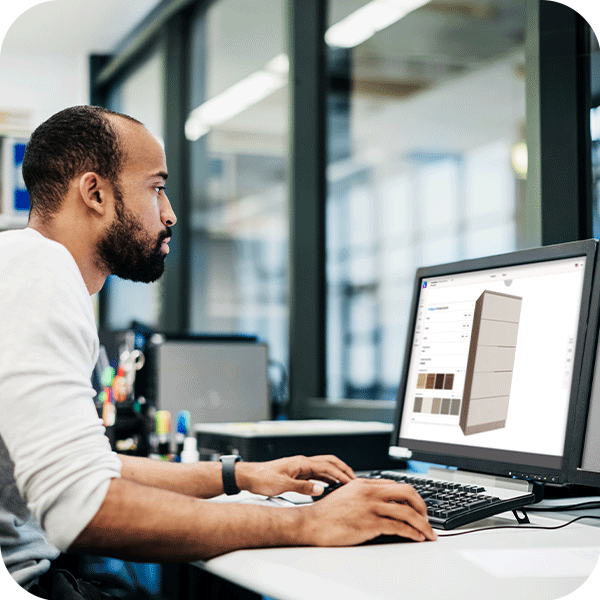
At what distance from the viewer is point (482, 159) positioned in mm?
3441

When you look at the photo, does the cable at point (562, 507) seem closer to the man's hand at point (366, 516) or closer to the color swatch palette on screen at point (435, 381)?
the color swatch palette on screen at point (435, 381)

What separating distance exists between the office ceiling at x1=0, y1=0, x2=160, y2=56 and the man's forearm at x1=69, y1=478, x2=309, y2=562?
12.4 ft

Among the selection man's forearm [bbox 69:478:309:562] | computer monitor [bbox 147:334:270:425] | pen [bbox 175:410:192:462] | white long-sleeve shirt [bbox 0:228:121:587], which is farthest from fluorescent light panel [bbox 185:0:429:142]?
man's forearm [bbox 69:478:309:562]

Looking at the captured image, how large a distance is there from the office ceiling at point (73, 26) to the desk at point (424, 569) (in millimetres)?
3862

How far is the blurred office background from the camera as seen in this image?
1.59 meters

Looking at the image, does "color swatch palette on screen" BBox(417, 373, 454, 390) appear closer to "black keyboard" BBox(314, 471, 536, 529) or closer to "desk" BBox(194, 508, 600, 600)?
"black keyboard" BBox(314, 471, 536, 529)

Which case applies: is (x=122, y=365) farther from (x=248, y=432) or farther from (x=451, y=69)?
(x=451, y=69)

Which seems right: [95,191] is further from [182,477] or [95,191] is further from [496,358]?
[496,358]

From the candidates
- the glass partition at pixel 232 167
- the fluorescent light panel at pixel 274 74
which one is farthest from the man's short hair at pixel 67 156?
the glass partition at pixel 232 167

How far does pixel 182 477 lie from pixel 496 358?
578 mm

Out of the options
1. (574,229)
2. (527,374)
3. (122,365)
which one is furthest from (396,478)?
(122,365)

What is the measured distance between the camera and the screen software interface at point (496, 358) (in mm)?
1126

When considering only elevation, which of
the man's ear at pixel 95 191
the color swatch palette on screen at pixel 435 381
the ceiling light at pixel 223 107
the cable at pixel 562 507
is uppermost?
the ceiling light at pixel 223 107

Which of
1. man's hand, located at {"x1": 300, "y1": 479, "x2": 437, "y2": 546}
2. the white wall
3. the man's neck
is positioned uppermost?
the white wall
